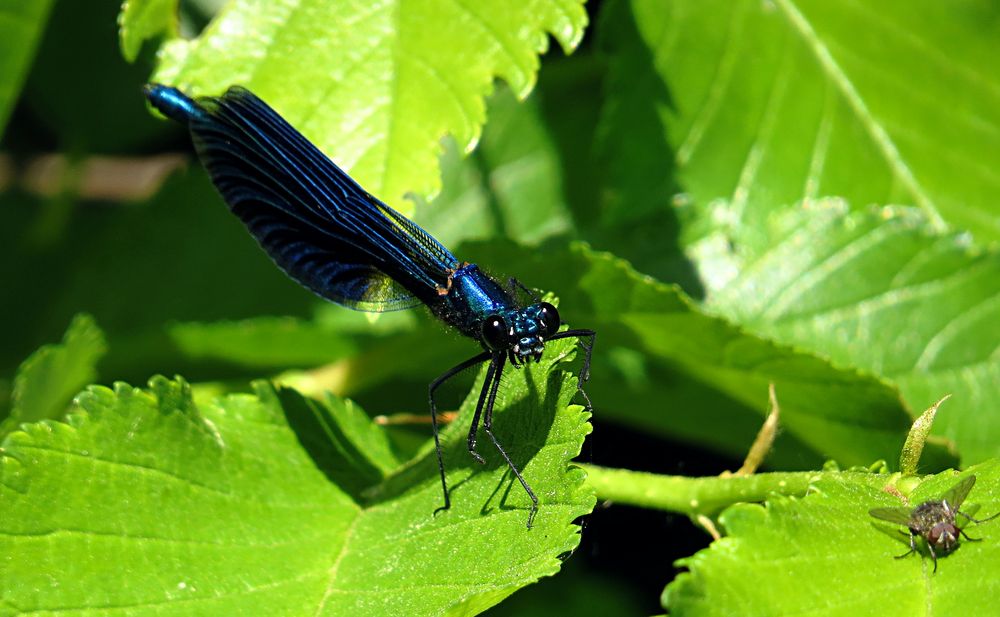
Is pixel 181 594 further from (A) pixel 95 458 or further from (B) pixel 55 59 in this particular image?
(B) pixel 55 59

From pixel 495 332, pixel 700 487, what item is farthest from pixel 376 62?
pixel 700 487

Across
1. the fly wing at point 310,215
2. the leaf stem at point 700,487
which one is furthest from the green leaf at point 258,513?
the fly wing at point 310,215

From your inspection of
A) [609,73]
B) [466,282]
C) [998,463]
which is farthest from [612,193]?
[998,463]

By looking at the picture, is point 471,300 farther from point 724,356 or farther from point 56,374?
point 56,374

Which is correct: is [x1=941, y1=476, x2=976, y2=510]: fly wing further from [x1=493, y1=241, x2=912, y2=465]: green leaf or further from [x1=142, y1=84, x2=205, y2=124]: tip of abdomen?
[x1=142, y1=84, x2=205, y2=124]: tip of abdomen

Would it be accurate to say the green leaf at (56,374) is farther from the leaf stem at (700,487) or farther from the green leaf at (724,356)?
the leaf stem at (700,487)
